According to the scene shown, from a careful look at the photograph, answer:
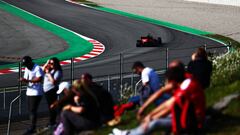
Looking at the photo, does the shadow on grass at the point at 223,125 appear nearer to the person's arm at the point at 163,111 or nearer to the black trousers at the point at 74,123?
the person's arm at the point at 163,111

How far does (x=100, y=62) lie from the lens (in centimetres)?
2684

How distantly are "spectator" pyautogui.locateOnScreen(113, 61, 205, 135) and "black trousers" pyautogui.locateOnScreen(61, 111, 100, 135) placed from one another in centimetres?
176

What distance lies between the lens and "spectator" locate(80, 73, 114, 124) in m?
9.84

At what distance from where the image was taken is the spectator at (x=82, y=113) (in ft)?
31.7

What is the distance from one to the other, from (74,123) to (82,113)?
27 cm

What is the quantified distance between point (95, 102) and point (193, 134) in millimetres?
2225

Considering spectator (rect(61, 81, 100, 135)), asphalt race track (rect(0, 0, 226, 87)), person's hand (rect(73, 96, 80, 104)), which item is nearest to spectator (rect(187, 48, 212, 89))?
spectator (rect(61, 81, 100, 135))

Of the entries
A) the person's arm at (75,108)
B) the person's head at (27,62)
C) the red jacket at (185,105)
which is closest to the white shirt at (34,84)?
the person's head at (27,62)

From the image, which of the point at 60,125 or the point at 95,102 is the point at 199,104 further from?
the point at 60,125

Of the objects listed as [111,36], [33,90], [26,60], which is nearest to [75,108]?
[33,90]

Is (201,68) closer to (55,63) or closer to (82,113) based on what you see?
(82,113)

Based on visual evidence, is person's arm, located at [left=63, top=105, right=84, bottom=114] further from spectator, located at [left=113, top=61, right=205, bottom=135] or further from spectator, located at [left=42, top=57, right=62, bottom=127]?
spectator, located at [left=42, top=57, right=62, bottom=127]

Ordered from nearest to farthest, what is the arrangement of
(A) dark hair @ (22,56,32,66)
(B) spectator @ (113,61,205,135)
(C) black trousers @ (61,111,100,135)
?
(B) spectator @ (113,61,205,135) < (C) black trousers @ (61,111,100,135) < (A) dark hair @ (22,56,32,66)

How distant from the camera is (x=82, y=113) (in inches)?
381
